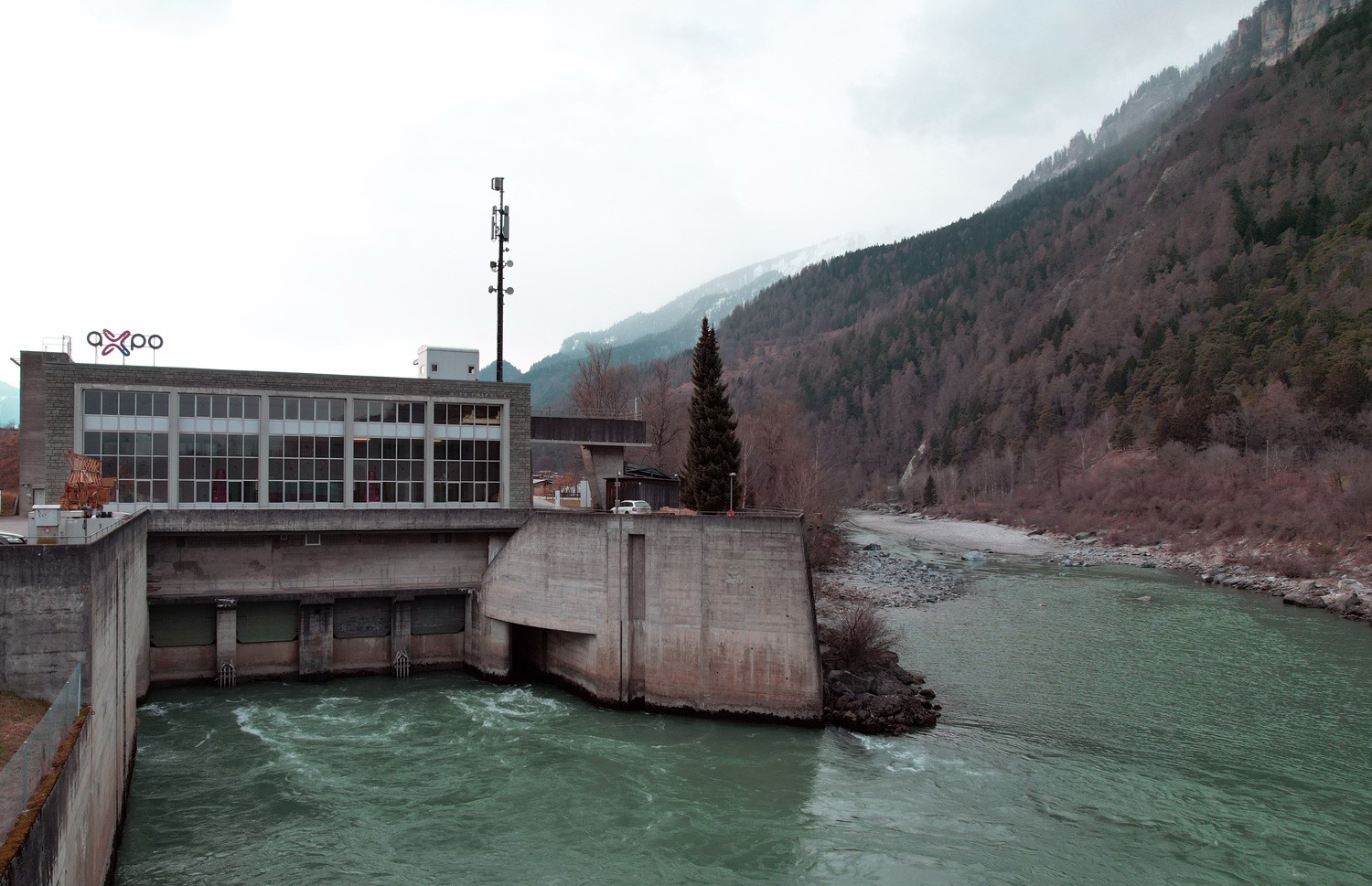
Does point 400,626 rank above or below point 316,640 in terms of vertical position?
above

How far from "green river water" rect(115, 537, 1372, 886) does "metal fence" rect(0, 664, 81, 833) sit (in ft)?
22.5

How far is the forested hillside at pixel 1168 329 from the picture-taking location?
8894 cm

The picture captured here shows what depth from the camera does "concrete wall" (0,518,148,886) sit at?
13211 millimetres

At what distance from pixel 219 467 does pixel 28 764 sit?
24.3m

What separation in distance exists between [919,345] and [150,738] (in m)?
174

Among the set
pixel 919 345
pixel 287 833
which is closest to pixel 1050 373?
pixel 919 345

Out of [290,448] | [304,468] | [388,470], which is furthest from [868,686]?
[290,448]

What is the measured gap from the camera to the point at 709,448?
38.8m

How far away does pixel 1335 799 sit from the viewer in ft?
73.2

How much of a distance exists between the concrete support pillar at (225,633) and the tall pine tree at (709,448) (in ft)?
62.5

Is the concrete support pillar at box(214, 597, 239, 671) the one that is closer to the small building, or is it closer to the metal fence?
the small building

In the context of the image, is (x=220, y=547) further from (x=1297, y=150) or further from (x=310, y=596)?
(x=1297, y=150)

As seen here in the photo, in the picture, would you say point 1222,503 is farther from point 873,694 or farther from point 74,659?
point 74,659

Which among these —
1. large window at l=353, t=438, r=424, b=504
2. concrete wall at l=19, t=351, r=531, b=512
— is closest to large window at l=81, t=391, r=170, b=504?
concrete wall at l=19, t=351, r=531, b=512
